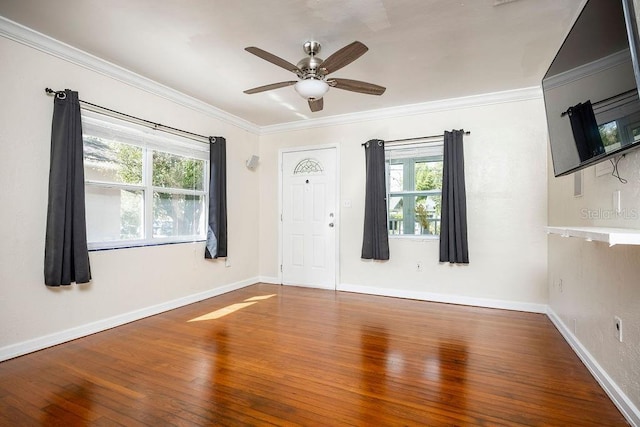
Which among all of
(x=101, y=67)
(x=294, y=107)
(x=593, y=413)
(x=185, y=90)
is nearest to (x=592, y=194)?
(x=593, y=413)

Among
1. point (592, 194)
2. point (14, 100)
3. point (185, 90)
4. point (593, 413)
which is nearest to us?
point (593, 413)

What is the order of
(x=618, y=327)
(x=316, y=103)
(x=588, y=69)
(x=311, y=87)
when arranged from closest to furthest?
(x=588, y=69)
(x=618, y=327)
(x=311, y=87)
(x=316, y=103)

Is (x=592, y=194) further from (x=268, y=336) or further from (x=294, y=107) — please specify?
(x=294, y=107)

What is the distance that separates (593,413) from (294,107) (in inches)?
156

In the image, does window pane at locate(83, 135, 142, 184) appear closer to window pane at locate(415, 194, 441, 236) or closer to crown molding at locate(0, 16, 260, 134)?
crown molding at locate(0, 16, 260, 134)

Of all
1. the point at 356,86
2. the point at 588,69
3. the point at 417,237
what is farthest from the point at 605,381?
the point at 356,86

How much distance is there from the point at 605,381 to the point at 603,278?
0.62m

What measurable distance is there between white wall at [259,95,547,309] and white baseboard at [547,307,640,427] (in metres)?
0.89

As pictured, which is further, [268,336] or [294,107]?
[294,107]

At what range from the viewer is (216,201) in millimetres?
4168

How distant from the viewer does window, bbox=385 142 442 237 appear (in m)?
4.17

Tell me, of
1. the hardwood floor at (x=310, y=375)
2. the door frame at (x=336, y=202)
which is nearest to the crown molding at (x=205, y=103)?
the door frame at (x=336, y=202)

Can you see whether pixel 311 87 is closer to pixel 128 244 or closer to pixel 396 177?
pixel 396 177

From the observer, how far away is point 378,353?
255 centimetres
